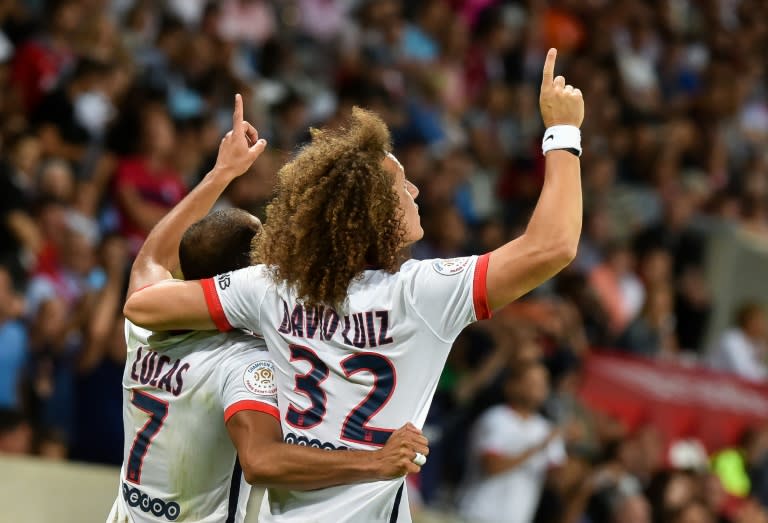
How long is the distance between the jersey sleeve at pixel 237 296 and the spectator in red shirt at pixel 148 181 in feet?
13.7

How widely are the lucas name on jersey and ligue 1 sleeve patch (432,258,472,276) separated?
835 millimetres

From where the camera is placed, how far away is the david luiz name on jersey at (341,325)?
128 inches

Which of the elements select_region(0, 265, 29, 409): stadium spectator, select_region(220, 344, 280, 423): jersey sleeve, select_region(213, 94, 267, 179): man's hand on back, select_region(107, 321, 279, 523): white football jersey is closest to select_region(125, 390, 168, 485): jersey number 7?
select_region(107, 321, 279, 523): white football jersey

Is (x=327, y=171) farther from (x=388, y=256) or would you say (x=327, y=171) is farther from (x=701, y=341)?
(x=701, y=341)

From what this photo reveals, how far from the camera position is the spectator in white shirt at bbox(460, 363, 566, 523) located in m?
7.76

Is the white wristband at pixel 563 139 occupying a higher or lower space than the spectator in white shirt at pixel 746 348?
higher

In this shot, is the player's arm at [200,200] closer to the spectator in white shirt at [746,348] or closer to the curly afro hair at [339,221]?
the curly afro hair at [339,221]

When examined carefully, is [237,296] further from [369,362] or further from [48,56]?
[48,56]

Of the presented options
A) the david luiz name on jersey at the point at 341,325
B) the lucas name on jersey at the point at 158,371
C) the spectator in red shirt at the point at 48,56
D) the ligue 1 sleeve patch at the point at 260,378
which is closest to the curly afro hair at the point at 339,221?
the david luiz name on jersey at the point at 341,325

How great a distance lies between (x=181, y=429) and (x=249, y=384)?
361 millimetres

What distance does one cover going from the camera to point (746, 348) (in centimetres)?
1108

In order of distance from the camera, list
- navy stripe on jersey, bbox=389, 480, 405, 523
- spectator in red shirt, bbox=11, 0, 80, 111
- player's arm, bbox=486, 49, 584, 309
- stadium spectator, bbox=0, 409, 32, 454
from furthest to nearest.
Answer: spectator in red shirt, bbox=11, 0, 80, 111 < stadium spectator, bbox=0, 409, 32, 454 < navy stripe on jersey, bbox=389, 480, 405, 523 < player's arm, bbox=486, 49, 584, 309

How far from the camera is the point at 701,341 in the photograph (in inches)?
450

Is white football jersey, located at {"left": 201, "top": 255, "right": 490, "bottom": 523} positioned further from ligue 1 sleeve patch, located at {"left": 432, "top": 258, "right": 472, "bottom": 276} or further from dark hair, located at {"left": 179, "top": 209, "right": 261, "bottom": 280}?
dark hair, located at {"left": 179, "top": 209, "right": 261, "bottom": 280}
